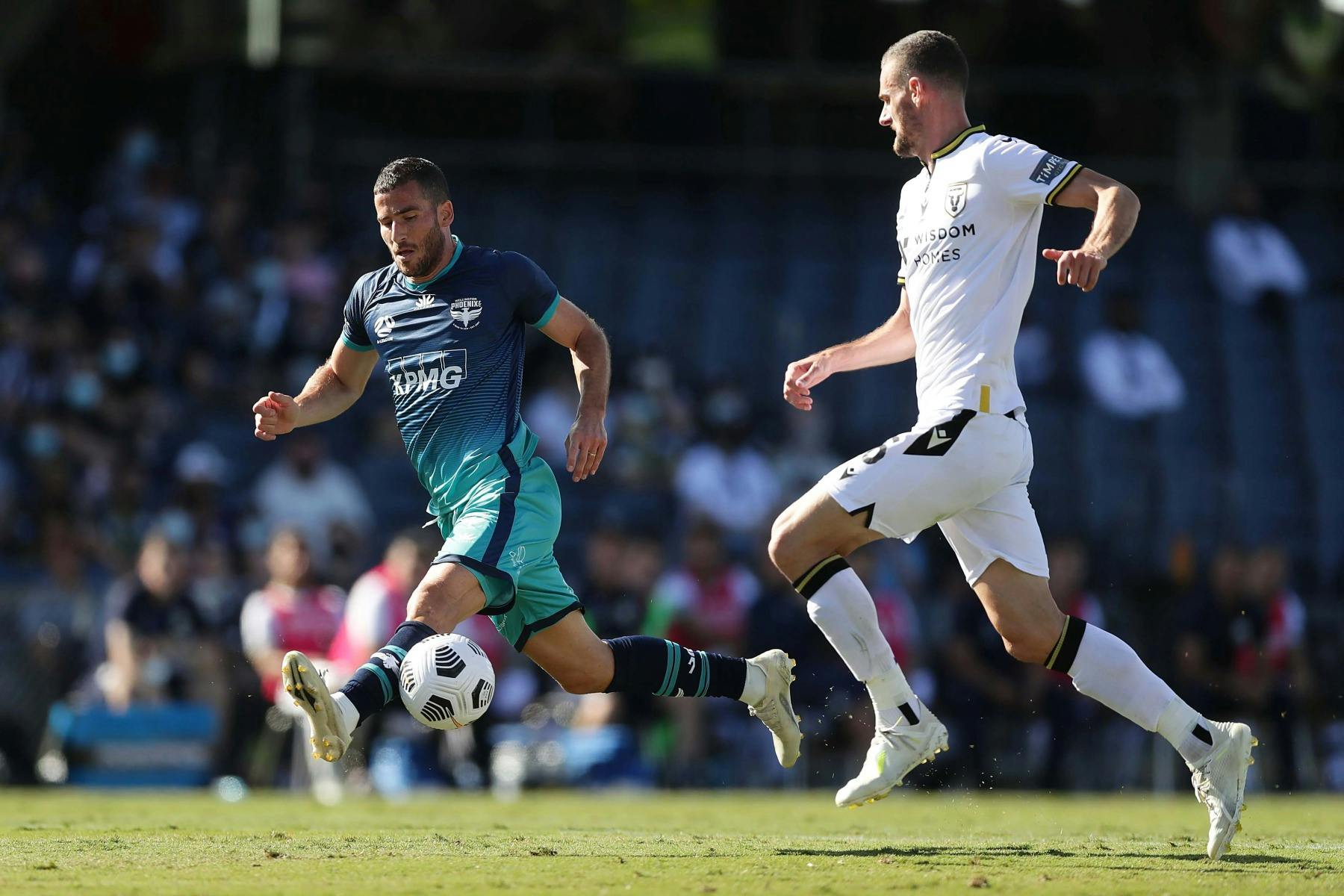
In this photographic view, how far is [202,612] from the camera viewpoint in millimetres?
14406

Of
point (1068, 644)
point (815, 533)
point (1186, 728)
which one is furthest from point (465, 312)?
point (1186, 728)

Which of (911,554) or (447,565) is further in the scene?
(911,554)

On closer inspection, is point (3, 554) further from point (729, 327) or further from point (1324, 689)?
point (1324, 689)

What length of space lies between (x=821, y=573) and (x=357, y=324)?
2.26 meters

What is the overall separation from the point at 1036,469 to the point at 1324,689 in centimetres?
384

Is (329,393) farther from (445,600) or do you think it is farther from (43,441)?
(43,441)

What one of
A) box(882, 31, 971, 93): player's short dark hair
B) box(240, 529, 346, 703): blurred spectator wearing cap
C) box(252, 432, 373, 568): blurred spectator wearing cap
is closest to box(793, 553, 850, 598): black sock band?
box(882, 31, 971, 93): player's short dark hair

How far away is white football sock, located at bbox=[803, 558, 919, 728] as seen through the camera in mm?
7508

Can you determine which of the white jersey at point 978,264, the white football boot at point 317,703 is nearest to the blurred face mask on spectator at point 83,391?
the white football boot at point 317,703

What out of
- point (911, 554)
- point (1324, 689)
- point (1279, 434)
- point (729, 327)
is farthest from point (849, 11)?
point (1324, 689)

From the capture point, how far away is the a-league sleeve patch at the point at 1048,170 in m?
7.17

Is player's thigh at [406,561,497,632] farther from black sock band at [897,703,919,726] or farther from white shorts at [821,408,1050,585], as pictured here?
black sock band at [897,703,919,726]

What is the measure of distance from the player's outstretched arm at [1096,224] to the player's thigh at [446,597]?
8.17ft

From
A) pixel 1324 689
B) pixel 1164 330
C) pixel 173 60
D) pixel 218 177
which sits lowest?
pixel 1324 689
